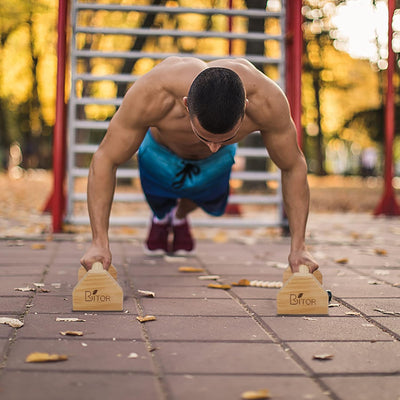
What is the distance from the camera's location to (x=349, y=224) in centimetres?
757

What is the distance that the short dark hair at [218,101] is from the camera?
2.59 m

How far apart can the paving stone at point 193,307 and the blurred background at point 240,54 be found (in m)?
7.49

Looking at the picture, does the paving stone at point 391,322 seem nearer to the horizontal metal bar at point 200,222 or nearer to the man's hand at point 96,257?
the man's hand at point 96,257

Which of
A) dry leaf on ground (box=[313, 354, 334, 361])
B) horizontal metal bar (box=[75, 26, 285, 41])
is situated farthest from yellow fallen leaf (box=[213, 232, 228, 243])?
dry leaf on ground (box=[313, 354, 334, 361])

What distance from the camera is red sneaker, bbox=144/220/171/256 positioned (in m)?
4.74

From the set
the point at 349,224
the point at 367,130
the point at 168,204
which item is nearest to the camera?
the point at 168,204

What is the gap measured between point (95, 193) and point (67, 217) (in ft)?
9.59

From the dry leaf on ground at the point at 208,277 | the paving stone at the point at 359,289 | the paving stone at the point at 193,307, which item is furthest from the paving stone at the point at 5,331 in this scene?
the paving stone at the point at 359,289

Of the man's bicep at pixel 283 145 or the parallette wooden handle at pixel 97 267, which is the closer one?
the parallette wooden handle at pixel 97 267

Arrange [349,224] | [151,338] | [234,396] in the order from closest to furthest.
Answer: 1. [234,396]
2. [151,338]
3. [349,224]

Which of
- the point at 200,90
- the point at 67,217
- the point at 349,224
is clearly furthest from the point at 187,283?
the point at 349,224

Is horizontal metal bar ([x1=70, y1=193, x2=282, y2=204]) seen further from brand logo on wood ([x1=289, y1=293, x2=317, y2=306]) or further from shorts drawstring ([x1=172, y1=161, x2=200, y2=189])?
brand logo on wood ([x1=289, y1=293, x2=317, y2=306])

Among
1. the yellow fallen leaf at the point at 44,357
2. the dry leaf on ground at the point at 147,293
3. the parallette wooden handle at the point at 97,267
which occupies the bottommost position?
the dry leaf on ground at the point at 147,293

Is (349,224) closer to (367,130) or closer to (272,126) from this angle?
(272,126)
